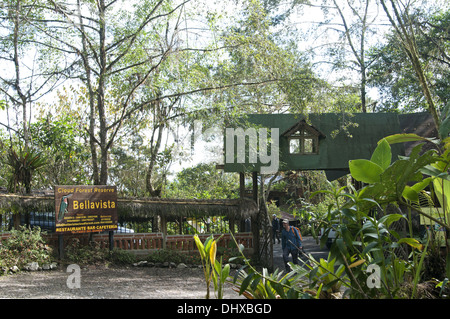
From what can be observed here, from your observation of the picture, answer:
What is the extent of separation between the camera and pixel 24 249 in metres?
11.6

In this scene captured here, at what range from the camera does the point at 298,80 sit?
1289 centimetres

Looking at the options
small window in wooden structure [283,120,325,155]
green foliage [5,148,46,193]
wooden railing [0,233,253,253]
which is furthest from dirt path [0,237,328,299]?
small window in wooden structure [283,120,325,155]

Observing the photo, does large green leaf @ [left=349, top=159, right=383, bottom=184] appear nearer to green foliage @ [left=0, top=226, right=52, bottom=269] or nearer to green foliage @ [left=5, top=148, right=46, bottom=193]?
green foliage @ [left=0, top=226, right=52, bottom=269]

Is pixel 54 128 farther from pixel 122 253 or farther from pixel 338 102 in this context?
pixel 338 102

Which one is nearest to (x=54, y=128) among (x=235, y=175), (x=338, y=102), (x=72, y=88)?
(x=72, y=88)

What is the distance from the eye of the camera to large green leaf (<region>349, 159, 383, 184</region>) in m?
3.50

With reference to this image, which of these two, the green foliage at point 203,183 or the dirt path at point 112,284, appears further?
the green foliage at point 203,183

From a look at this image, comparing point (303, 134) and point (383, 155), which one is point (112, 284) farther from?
point (303, 134)

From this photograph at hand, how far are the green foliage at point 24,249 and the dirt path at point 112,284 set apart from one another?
48cm

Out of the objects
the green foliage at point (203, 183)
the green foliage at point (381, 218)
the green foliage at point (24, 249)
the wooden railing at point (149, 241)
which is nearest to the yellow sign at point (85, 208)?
the green foliage at point (24, 249)

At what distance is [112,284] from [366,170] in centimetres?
793

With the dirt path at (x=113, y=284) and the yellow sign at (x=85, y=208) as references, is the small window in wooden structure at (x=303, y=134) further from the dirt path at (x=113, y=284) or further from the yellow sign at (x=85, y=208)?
the yellow sign at (x=85, y=208)

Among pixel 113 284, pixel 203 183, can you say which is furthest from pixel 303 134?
pixel 113 284

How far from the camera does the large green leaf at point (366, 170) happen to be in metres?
3.50
